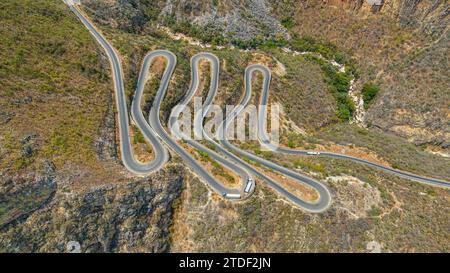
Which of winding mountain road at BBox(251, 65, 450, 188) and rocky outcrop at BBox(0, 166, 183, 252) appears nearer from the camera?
rocky outcrop at BBox(0, 166, 183, 252)

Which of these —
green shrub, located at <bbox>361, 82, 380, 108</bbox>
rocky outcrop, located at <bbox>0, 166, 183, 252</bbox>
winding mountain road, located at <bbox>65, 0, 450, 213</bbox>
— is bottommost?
rocky outcrop, located at <bbox>0, 166, 183, 252</bbox>

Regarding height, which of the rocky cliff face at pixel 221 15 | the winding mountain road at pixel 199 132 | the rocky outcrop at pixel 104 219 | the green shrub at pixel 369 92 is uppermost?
the rocky cliff face at pixel 221 15

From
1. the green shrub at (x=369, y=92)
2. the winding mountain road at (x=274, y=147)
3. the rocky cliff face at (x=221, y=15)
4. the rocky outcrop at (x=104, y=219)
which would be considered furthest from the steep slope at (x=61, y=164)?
the green shrub at (x=369, y=92)

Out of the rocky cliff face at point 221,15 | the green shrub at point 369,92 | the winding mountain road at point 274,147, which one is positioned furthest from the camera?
the rocky cliff face at point 221,15

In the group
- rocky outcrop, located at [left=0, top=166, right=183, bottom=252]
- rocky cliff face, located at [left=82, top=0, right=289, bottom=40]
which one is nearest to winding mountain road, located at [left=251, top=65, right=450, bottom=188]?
rocky cliff face, located at [left=82, top=0, right=289, bottom=40]

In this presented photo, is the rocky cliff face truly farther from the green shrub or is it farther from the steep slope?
the steep slope

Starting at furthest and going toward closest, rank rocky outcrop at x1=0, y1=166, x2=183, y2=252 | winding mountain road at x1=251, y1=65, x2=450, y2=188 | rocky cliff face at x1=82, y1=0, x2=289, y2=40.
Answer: rocky cliff face at x1=82, y1=0, x2=289, y2=40 → winding mountain road at x1=251, y1=65, x2=450, y2=188 → rocky outcrop at x1=0, y1=166, x2=183, y2=252

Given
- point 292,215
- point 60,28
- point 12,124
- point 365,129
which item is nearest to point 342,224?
point 292,215

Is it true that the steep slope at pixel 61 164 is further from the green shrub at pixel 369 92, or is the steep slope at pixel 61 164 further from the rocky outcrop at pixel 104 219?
the green shrub at pixel 369 92

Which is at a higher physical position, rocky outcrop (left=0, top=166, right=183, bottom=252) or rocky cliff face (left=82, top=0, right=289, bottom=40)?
rocky cliff face (left=82, top=0, right=289, bottom=40)
